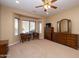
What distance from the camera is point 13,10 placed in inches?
285

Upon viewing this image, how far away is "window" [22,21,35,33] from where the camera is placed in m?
10.0

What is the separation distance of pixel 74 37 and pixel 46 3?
3.06m

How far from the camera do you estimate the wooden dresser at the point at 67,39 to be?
5.98 metres

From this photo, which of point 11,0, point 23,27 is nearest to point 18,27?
point 23,27

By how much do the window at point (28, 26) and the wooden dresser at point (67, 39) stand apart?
2.95 meters

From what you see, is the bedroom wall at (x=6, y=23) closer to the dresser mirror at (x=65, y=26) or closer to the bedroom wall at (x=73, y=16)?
the dresser mirror at (x=65, y=26)

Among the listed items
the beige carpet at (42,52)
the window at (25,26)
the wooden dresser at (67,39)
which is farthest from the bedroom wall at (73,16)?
the window at (25,26)

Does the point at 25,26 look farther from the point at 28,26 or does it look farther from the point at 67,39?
the point at 67,39

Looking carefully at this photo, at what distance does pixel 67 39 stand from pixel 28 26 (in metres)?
5.02

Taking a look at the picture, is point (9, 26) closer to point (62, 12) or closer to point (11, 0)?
point (11, 0)

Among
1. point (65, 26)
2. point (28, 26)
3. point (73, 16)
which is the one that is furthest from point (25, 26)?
point (73, 16)

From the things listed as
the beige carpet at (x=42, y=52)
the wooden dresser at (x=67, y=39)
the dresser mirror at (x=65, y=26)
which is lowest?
the beige carpet at (x=42, y=52)

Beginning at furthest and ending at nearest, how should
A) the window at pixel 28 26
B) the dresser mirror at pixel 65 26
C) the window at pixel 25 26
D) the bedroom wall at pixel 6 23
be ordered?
1. the window at pixel 28 26
2. the window at pixel 25 26
3. the dresser mirror at pixel 65 26
4. the bedroom wall at pixel 6 23

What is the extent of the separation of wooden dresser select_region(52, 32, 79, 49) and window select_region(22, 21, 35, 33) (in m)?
2.95
